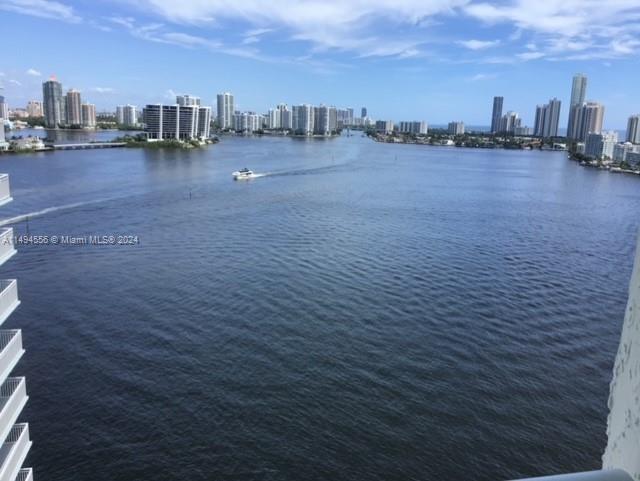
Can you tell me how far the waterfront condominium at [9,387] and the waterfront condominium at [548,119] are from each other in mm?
64282

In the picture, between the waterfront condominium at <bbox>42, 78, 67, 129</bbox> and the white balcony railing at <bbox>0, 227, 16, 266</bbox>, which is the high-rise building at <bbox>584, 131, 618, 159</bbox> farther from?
the waterfront condominium at <bbox>42, 78, 67, 129</bbox>

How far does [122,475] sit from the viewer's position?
3297mm

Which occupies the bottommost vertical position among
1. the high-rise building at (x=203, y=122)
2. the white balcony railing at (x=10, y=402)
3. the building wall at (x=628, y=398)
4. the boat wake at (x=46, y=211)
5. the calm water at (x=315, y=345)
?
the calm water at (x=315, y=345)

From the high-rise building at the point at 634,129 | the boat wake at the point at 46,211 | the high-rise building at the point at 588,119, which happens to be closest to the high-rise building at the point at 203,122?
the boat wake at the point at 46,211

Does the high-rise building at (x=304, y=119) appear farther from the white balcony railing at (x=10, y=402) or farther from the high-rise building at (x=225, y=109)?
the white balcony railing at (x=10, y=402)

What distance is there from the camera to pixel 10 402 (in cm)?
250

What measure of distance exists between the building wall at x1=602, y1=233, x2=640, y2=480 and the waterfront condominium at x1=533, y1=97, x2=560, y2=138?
215 ft

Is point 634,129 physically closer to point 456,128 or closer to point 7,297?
point 456,128

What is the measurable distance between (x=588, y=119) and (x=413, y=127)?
24.5m

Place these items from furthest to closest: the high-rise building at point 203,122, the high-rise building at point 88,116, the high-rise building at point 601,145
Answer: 1. the high-rise building at point 88,116
2. the high-rise building at point 203,122
3. the high-rise building at point 601,145

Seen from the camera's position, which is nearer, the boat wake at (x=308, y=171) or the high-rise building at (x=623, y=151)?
the boat wake at (x=308, y=171)

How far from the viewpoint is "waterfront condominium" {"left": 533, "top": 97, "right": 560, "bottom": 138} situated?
6034 centimetres

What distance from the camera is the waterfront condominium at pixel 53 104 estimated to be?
4241 centimetres

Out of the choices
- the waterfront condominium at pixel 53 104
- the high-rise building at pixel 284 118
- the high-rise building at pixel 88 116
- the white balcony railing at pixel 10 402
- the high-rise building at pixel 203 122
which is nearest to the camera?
the white balcony railing at pixel 10 402
